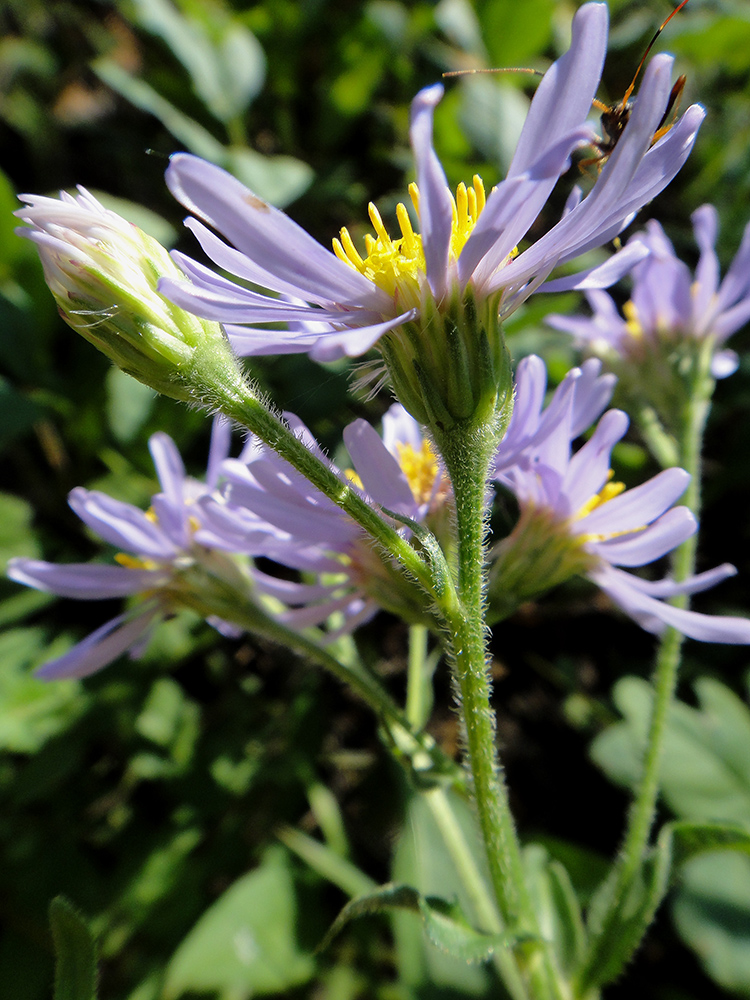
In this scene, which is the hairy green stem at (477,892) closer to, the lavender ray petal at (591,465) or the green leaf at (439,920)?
the green leaf at (439,920)

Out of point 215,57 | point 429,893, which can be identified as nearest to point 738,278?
point 429,893

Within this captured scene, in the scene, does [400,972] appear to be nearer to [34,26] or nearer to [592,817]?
[592,817]

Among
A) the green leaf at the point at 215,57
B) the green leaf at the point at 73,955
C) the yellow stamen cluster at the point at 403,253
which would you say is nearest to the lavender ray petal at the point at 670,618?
the yellow stamen cluster at the point at 403,253

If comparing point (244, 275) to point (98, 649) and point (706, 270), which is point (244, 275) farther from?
point (706, 270)

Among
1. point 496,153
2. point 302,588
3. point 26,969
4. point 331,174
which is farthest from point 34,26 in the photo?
point 26,969

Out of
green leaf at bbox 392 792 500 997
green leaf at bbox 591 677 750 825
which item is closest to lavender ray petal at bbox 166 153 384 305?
green leaf at bbox 392 792 500 997

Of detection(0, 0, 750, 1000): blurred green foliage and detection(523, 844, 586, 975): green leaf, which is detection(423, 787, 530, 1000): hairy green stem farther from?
detection(0, 0, 750, 1000): blurred green foliage

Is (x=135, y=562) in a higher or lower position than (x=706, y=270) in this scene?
lower
